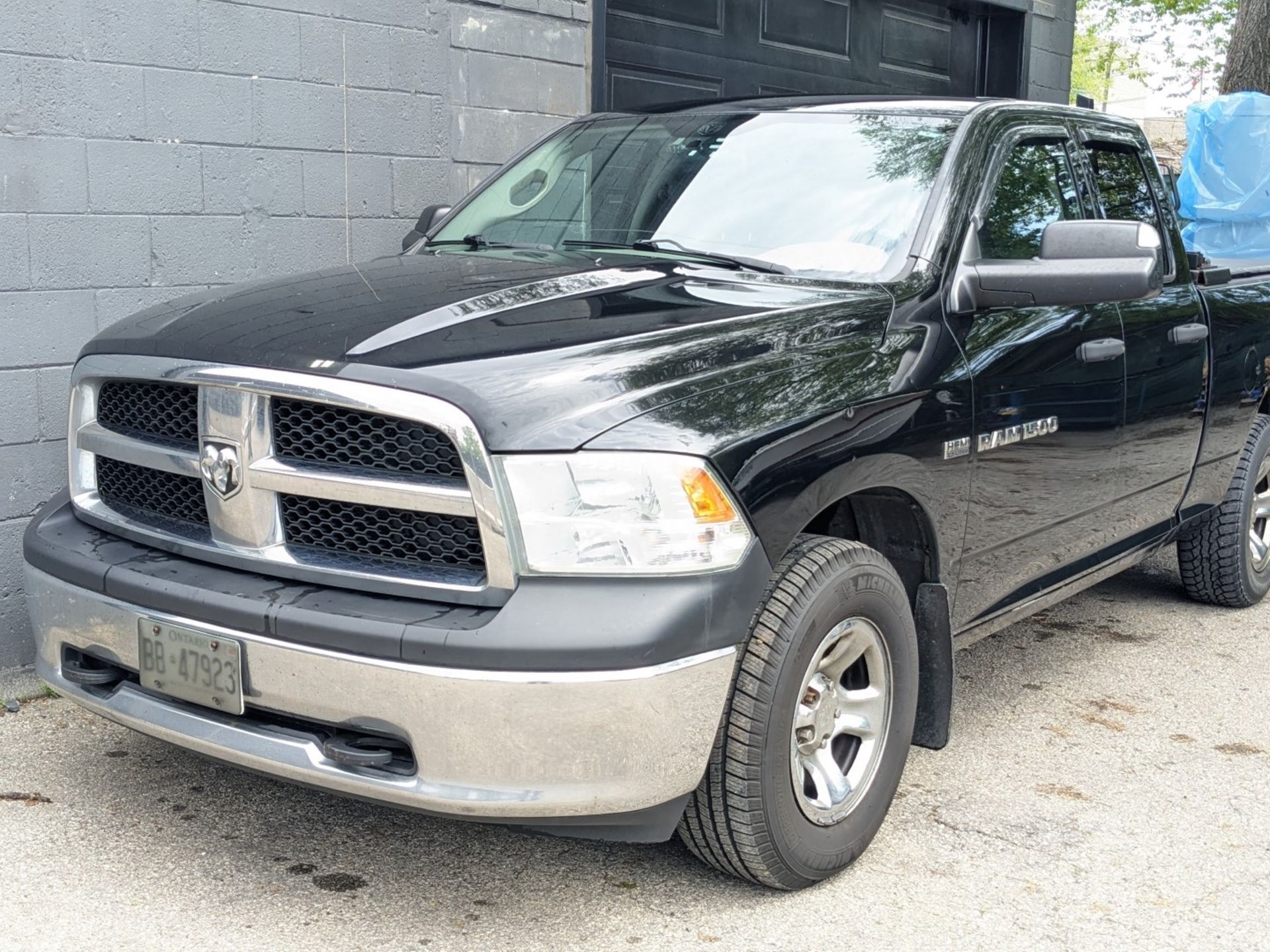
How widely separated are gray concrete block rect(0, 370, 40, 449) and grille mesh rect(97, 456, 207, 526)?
1416 millimetres

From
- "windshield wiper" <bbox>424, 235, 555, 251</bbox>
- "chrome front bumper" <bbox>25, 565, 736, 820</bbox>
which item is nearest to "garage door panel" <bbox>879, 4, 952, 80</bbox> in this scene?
"windshield wiper" <bbox>424, 235, 555, 251</bbox>

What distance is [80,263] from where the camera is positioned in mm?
4738

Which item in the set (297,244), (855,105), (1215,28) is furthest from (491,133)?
(1215,28)

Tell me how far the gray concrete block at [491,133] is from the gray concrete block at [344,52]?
1.61 feet

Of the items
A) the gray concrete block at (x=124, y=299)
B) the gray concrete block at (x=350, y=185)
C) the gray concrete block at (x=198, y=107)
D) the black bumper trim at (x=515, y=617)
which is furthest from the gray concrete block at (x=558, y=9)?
the black bumper trim at (x=515, y=617)

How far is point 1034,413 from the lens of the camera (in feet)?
12.5

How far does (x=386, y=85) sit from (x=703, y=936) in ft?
12.9

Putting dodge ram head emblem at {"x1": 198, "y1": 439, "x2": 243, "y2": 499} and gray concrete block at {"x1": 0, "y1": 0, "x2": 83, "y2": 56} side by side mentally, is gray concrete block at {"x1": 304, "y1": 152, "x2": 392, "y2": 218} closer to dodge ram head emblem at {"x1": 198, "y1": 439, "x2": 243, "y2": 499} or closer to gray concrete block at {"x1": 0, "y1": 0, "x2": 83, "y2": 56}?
gray concrete block at {"x1": 0, "y1": 0, "x2": 83, "y2": 56}

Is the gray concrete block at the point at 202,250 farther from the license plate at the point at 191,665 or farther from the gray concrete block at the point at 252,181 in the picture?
the license plate at the point at 191,665

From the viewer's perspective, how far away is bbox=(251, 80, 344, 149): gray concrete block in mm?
5273

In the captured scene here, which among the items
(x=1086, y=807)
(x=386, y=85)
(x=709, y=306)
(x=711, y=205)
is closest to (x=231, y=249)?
(x=386, y=85)

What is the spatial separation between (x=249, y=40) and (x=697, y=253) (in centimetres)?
233

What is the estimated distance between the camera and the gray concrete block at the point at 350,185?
5.49 m

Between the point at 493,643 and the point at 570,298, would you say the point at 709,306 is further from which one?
the point at 493,643
